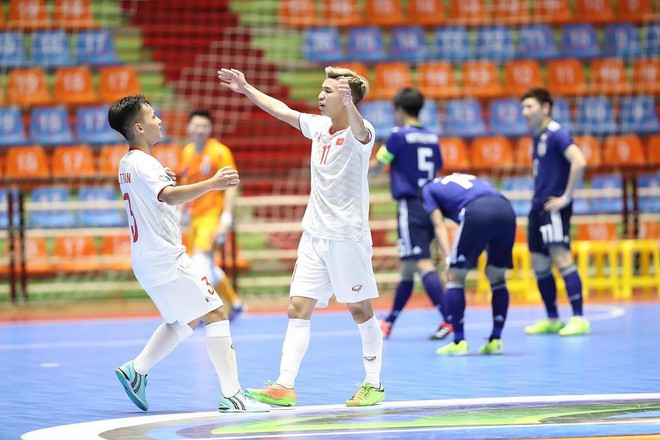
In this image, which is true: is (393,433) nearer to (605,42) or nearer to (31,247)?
(31,247)

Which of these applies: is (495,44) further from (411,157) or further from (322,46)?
(411,157)

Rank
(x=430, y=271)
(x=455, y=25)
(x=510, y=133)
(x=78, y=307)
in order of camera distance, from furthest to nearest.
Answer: (x=455, y=25) < (x=510, y=133) < (x=78, y=307) < (x=430, y=271)

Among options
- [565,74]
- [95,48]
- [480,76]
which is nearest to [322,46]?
[480,76]

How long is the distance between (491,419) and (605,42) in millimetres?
15378

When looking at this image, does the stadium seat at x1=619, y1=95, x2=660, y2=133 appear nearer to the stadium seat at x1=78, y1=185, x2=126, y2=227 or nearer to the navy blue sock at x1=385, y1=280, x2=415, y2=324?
the stadium seat at x1=78, y1=185, x2=126, y2=227

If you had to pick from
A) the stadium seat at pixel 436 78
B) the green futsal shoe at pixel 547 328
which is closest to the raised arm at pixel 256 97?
the green futsal shoe at pixel 547 328

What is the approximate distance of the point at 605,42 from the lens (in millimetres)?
20109

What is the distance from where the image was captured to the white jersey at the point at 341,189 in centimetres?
667

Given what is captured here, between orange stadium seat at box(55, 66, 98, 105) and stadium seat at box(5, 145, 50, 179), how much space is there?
3.53 feet

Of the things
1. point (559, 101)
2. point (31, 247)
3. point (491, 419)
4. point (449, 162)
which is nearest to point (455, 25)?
point (559, 101)

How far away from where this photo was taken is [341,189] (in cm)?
669

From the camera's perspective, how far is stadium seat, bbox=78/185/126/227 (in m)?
16.3

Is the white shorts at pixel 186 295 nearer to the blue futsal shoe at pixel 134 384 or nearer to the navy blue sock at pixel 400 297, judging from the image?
the blue futsal shoe at pixel 134 384

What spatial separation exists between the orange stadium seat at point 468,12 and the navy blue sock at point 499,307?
11.4 meters
